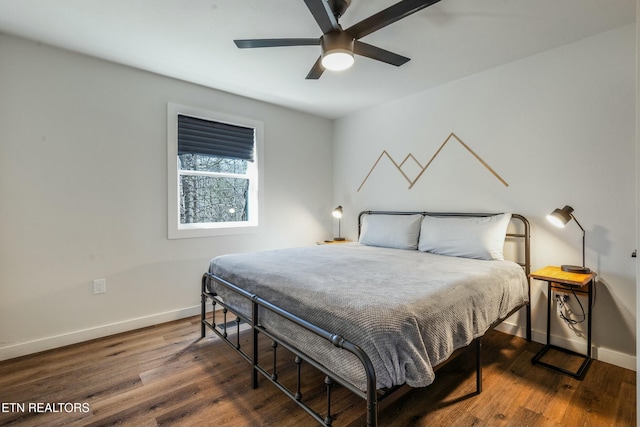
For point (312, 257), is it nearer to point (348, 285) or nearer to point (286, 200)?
point (348, 285)

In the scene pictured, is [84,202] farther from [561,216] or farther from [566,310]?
[566,310]

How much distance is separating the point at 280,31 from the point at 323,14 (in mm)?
787

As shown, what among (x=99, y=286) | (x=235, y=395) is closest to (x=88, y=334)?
(x=99, y=286)

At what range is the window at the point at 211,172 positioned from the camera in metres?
3.13

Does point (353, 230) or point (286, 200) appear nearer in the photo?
point (286, 200)

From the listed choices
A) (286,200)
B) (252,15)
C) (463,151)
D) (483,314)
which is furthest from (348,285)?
(286,200)

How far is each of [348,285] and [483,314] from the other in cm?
84

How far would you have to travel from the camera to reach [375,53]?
1989 mm

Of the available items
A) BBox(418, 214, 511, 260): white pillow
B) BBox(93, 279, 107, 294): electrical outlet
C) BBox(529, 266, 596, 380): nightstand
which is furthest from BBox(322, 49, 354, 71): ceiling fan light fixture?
BBox(93, 279, 107, 294): electrical outlet

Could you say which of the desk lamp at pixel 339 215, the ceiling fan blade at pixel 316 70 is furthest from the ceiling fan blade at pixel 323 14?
the desk lamp at pixel 339 215

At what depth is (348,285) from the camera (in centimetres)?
174

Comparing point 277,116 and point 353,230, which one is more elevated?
point 277,116

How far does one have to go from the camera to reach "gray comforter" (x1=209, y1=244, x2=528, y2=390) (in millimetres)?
1293

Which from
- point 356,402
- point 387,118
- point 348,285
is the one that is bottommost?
point 356,402
